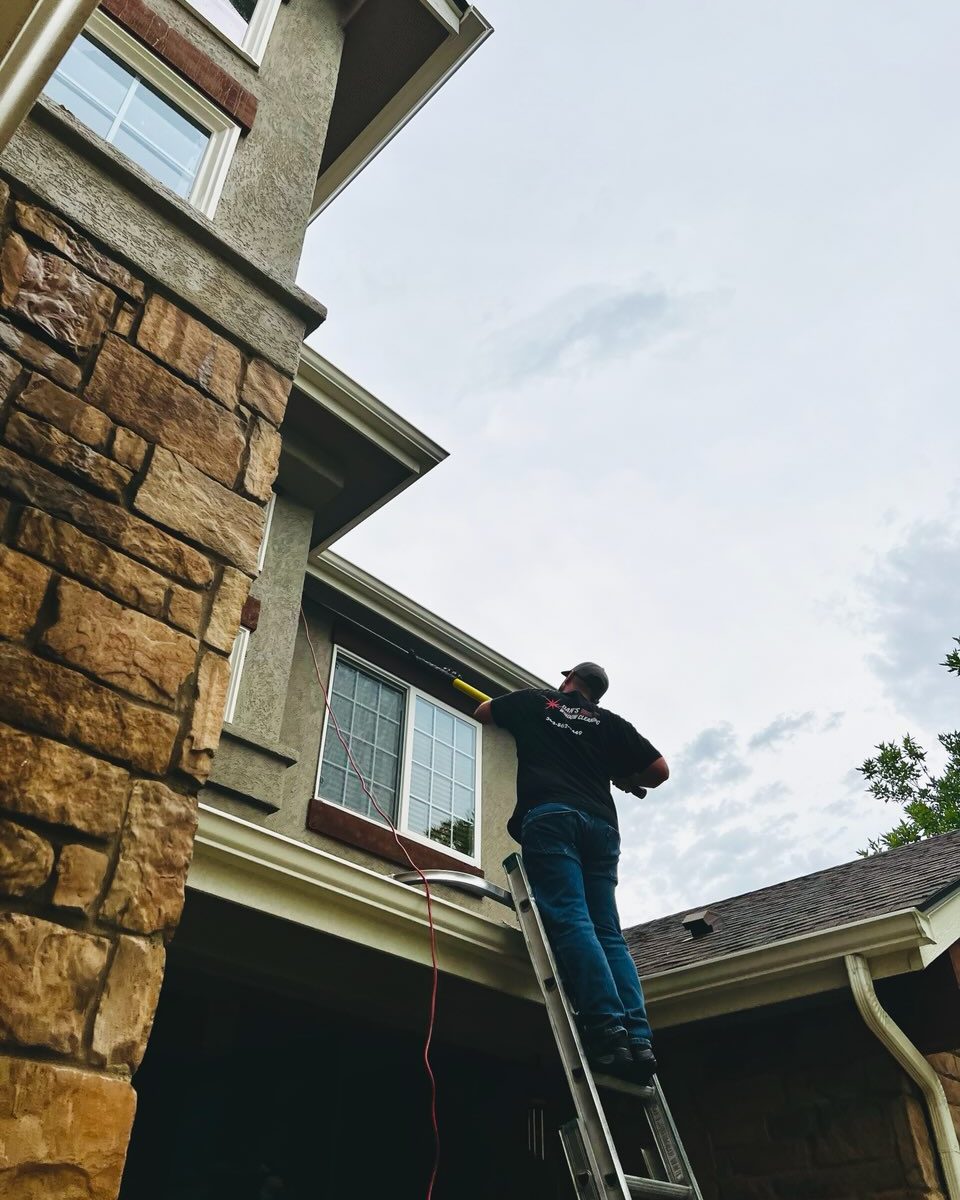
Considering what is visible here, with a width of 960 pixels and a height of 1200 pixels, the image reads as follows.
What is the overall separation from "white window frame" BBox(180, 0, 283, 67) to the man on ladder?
3856mm

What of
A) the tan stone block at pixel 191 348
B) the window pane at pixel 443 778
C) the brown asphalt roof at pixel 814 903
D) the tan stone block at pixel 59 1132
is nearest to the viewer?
the tan stone block at pixel 59 1132

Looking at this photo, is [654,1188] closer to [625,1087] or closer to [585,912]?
[625,1087]

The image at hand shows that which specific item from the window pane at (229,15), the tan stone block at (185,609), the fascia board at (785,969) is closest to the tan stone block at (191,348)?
the tan stone block at (185,609)

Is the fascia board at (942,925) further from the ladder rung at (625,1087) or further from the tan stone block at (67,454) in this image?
the tan stone block at (67,454)

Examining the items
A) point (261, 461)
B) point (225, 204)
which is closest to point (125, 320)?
point (261, 461)

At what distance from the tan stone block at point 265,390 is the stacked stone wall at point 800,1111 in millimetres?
3984

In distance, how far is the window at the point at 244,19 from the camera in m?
5.18

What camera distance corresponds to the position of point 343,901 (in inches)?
164

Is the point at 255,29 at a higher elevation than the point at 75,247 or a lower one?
higher

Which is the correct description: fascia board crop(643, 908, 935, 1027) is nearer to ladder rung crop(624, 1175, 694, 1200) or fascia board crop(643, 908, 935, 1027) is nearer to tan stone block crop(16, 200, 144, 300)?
ladder rung crop(624, 1175, 694, 1200)

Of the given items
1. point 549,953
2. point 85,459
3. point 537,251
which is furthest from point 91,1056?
point 537,251

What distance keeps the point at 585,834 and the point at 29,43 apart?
3706 millimetres

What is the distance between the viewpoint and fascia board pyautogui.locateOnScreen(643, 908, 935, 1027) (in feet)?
14.1

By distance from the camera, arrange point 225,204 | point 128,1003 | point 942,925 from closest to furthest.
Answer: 1. point 128,1003
2. point 225,204
3. point 942,925
